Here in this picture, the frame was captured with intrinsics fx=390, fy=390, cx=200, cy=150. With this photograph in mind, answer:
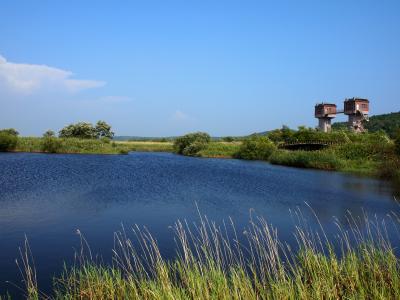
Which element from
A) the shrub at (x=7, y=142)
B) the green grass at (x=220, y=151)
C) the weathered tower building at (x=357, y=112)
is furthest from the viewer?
the weathered tower building at (x=357, y=112)

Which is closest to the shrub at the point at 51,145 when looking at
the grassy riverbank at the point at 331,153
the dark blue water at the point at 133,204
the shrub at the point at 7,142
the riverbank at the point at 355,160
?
the shrub at the point at 7,142

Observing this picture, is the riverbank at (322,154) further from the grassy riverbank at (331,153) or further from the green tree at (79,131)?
the green tree at (79,131)

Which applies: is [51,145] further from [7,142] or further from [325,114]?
[325,114]

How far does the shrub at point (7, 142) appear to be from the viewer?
215ft

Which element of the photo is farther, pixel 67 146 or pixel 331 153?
pixel 67 146

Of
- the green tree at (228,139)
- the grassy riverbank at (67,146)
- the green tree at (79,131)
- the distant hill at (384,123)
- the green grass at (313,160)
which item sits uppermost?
the distant hill at (384,123)

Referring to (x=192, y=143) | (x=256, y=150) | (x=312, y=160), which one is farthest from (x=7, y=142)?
(x=312, y=160)

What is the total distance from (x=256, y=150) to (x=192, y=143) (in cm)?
1579

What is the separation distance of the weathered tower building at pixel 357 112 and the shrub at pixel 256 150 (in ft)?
86.0

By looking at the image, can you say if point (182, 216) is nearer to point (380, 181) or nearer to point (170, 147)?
point (380, 181)

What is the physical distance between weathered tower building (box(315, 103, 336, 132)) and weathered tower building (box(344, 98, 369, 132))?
6243 millimetres

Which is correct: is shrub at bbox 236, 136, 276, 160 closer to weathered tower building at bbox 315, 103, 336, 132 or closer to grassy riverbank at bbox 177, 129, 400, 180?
grassy riverbank at bbox 177, 129, 400, 180

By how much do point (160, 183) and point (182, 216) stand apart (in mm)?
13048

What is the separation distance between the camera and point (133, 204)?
21.4 metres
